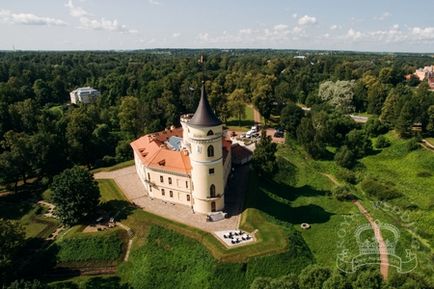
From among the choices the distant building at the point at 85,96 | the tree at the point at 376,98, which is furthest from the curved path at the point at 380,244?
the distant building at the point at 85,96

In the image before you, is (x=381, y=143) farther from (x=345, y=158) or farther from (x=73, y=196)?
(x=73, y=196)

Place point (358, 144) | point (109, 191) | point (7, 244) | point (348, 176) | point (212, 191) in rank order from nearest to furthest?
point (7, 244) < point (212, 191) < point (109, 191) < point (348, 176) < point (358, 144)

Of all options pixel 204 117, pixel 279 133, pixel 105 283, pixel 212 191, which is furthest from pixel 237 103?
pixel 105 283

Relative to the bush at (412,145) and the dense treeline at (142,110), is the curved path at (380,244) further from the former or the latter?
the bush at (412,145)

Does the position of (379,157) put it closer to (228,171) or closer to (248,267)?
(228,171)

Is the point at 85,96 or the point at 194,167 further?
the point at 85,96

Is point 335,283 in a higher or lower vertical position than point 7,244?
higher

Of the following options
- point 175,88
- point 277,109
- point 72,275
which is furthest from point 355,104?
point 72,275
